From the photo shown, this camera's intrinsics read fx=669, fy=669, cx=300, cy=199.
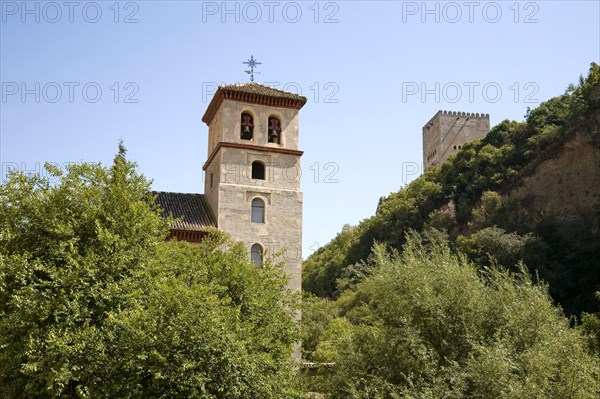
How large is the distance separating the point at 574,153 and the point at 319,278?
88.8 feet

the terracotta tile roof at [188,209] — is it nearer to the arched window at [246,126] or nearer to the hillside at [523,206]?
the arched window at [246,126]

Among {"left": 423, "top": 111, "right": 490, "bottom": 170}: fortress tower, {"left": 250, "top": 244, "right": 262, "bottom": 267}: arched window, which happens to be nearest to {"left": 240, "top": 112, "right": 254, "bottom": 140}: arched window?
{"left": 250, "top": 244, "right": 262, "bottom": 267}: arched window

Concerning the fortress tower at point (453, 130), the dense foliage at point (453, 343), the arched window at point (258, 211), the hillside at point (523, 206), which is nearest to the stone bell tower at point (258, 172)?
the arched window at point (258, 211)

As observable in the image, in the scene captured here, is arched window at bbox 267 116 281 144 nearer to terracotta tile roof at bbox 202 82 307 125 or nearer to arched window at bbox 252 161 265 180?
terracotta tile roof at bbox 202 82 307 125

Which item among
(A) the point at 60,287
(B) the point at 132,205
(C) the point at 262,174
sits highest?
(C) the point at 262,174

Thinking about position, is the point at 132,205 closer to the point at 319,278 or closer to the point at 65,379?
the point at 65,379

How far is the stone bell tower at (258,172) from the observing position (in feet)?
89.9

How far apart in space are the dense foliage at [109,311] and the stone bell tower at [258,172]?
7.66 m

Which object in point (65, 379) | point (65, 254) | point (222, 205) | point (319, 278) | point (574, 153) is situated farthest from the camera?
point (319, 278)

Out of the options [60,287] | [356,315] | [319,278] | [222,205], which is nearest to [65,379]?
[60,287]

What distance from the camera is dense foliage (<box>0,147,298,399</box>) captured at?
610 inches

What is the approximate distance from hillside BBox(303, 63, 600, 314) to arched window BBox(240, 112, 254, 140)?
19348mm

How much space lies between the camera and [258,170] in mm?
→ 28719

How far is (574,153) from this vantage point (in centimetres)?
5453
